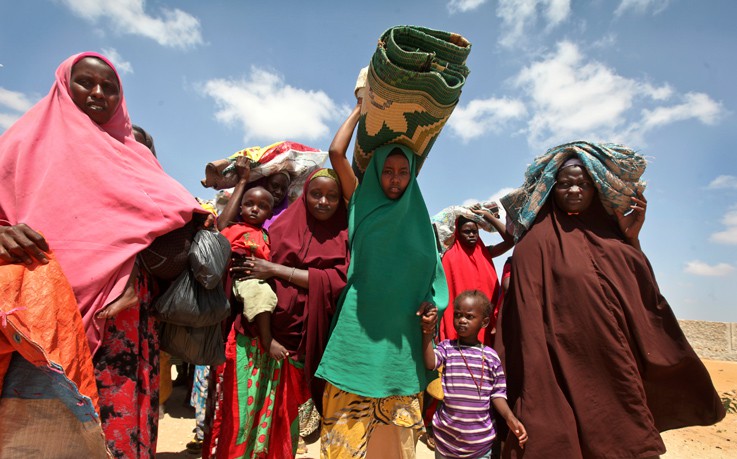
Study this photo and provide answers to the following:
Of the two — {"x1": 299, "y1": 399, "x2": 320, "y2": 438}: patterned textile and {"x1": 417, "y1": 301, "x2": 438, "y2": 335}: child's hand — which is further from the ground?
{"x1": 417, "y1": 301, "x2": 438, "y2": 335}: child's hand

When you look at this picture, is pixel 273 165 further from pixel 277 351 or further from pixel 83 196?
pixel 83 196

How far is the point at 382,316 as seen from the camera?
2.58 metres

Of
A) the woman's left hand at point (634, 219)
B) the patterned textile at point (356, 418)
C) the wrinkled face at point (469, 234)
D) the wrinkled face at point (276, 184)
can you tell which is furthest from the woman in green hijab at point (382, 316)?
the wrinkled face at point (469, 234)

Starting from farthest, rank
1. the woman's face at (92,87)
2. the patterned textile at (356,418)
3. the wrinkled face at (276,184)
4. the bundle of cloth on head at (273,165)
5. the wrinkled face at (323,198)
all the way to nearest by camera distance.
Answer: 1. the wrinkled face at (276,184)
2. the bundle of cloth on head at (273,165)
3. the wrinkled face at (323,198)
4. the patterned textile at (356,418)
5. the woman's face at (92,87)

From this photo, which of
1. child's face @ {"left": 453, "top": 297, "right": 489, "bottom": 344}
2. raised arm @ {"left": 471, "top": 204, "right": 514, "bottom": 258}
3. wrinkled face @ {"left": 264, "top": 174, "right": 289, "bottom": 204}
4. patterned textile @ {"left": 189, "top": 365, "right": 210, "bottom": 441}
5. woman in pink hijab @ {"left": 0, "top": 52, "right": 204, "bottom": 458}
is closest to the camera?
woman in pink hijab @ {"left": 0, "top": 52, "right": 204, "bottom": 458}

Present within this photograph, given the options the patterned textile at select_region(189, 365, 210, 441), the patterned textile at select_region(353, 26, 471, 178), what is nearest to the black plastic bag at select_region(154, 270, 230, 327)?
the patterned textile at select_region(353, 26, 471, 178)

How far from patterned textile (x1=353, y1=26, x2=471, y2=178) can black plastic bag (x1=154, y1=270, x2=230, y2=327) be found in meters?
1.31

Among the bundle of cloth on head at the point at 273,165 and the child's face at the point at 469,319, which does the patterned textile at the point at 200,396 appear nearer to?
the bundle of cloth on head at the point at 273,165

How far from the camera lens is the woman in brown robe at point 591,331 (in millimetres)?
2748

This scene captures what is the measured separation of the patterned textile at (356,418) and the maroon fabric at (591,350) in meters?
0.73

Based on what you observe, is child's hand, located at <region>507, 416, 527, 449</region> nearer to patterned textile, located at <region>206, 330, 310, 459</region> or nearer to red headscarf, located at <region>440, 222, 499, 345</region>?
patterned textile, located at <region>206, 330, 310, 459</region>

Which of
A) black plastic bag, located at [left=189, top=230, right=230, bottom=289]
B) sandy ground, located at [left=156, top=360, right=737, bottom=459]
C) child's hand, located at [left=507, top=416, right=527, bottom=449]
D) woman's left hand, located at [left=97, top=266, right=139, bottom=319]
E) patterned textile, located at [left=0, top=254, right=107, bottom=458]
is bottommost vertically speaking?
sandy ground, located at [left=156, top=360, right=737, bottom=459]

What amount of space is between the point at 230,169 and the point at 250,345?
57.7 inches

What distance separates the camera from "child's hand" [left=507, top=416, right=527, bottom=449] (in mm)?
2707
